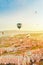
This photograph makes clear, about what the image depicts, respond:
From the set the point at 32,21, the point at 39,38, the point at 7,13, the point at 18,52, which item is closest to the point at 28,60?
the point at 18,52

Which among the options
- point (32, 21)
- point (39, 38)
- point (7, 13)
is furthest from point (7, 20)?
point (39, 38)

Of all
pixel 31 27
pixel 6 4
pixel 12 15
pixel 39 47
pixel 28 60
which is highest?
pixel 6 4

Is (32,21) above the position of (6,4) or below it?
below

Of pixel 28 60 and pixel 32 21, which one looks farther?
pixel 32 21

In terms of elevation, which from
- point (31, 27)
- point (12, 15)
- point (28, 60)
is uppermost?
point (12, 15)

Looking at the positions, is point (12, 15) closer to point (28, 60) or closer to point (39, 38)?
point (39, 38)

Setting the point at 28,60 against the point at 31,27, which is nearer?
the point at 28,60

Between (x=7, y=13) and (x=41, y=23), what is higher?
(x=7, y=13)

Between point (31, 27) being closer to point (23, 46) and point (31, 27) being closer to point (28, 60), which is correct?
point (23, 46)

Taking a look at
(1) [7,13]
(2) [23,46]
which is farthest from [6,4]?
(2) [23,46]
